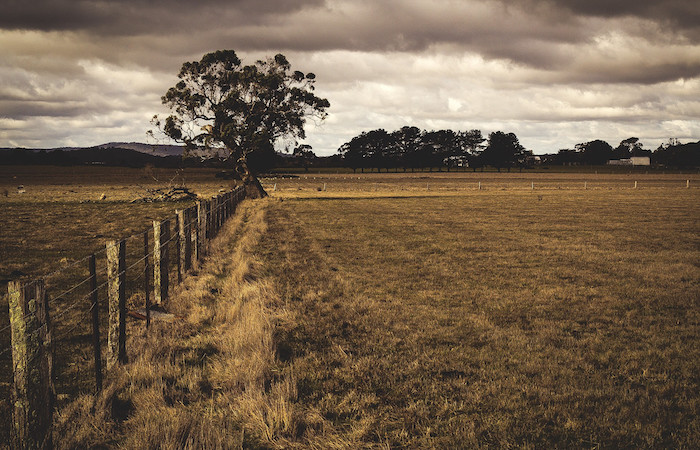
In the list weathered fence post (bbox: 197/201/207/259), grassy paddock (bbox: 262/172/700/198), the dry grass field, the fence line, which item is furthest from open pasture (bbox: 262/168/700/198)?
the fence line

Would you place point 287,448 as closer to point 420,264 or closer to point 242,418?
point 242,418

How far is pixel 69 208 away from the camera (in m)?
32.3

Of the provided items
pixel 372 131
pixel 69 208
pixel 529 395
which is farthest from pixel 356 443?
pixel 372 131

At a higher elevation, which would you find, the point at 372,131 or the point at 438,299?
the point at 372,131

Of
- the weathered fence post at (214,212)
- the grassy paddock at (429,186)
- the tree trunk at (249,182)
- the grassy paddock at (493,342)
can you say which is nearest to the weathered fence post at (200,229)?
the grassy paddock at (493,342)

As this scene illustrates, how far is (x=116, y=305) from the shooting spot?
669 centimetres

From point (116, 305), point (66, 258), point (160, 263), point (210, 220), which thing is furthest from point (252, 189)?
point (116, 305)

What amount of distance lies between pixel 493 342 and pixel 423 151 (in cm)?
16004

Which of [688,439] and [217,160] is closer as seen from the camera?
[688,439]

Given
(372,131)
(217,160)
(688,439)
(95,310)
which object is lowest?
(688,439)

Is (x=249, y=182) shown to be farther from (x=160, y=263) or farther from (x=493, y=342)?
Answer: (x=493, y=342)

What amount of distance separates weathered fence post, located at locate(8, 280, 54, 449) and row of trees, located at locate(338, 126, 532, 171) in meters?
152

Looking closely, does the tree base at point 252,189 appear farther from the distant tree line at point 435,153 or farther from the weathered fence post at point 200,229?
the distant tree line at point 435,153

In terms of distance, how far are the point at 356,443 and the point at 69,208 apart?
33038 mm
